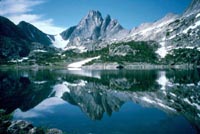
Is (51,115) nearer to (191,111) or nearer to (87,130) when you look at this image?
(87,130)

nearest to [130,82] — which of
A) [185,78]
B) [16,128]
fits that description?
[185,78]

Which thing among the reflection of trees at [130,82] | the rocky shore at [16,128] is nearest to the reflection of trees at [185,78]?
the reflection of trees at [130,82]

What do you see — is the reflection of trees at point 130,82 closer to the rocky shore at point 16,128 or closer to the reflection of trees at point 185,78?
the reflection of trees at point 185,78

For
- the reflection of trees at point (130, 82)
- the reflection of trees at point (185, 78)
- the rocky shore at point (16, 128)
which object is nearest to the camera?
the rocky shore at point (16, 128)

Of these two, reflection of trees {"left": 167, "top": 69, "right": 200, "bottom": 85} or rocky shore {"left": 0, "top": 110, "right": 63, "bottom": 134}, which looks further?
reflection of trees {"left": 167, "top": 69, "right": 200, "bottom": 85}

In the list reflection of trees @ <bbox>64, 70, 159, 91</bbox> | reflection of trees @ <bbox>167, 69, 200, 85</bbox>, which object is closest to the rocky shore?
reflection of trees @ <bbox>64, 70, 159, 91</bbox>

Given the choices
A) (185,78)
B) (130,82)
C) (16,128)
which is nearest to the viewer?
(16,128)

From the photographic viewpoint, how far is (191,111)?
130 feet

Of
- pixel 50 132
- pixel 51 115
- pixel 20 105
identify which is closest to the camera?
pixel 50 132

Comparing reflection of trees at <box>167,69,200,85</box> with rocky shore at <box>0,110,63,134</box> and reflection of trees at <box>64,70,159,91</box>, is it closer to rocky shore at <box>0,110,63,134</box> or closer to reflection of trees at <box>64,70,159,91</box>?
reflection of trees at <box>64,70,159,91</box>

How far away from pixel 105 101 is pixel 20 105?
1683 cm

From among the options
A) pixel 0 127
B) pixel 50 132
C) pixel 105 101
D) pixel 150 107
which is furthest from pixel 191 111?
pixel 0 127

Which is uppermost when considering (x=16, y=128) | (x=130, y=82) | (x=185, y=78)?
(x=16, y=128)

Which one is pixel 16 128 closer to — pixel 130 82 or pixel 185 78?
pixel 130 82
